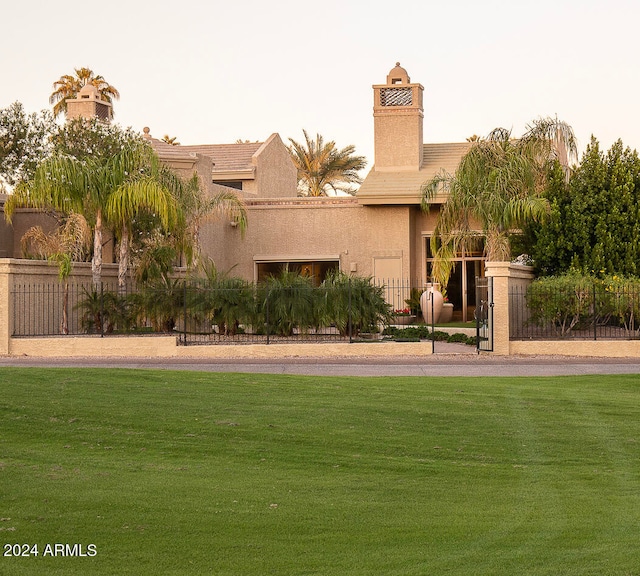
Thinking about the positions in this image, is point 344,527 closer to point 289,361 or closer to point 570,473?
point 570,473

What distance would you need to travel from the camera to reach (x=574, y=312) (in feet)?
84.3

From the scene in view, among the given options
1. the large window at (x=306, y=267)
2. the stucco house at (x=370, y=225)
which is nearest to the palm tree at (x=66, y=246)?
the stucco house at (x=370, y=225)

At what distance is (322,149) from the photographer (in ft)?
176

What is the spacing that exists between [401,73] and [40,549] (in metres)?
33.9

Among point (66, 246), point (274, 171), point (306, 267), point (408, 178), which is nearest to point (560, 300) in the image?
point (408, 178)

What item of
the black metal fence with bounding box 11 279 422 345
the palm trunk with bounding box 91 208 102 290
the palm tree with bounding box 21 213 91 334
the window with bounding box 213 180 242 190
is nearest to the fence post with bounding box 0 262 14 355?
the black metal fence with bounding box 11 279 422 345

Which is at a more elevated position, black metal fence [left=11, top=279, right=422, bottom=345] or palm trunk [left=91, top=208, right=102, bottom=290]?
palm trunk [left=91, top=208, right=102, bottom=290]

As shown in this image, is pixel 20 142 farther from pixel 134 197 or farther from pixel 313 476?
pixel 313 476

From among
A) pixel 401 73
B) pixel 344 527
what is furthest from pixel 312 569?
pixel 401 73

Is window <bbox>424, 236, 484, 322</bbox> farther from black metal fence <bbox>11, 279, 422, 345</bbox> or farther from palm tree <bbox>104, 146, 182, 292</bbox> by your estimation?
palm tree <bbox>104, 146, 182, 292</bbox>

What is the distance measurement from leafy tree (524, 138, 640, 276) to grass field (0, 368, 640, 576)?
12623 millimetres

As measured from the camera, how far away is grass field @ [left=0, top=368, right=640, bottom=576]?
7.53 meters

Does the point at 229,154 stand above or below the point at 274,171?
above

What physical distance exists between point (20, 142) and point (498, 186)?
2043 centimetres
